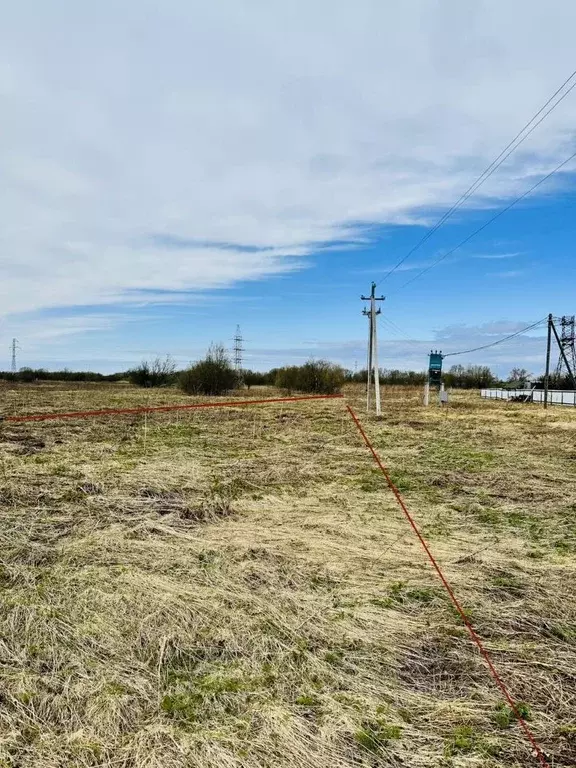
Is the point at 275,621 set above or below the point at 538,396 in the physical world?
below

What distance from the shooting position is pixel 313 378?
38000 mm

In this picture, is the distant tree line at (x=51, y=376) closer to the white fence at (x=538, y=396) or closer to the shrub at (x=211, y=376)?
the shrub at (x=211, y=376)

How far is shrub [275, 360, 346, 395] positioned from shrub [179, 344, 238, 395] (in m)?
3.94

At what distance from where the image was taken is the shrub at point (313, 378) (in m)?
38.0

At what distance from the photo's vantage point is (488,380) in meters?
67.8

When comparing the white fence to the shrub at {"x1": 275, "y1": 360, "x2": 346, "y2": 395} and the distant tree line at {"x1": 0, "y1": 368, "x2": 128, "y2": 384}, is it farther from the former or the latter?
the distant tree line at {"x1": 0, "y1": 368, "x2": 128, "y2": 384}

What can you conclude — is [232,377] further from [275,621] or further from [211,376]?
[275,621]

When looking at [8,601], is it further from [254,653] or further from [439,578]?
[439,578]

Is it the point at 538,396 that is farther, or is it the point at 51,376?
the point at 51,376

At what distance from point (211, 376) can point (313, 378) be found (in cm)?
705

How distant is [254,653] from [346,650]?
0.59m

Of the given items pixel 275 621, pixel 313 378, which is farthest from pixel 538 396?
pixel 275 621

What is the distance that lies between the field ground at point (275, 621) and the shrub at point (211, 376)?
28.8 metres

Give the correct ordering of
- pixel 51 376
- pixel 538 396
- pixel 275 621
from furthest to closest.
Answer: pixel 51 376, pixel 538 396, pixel 275 621
